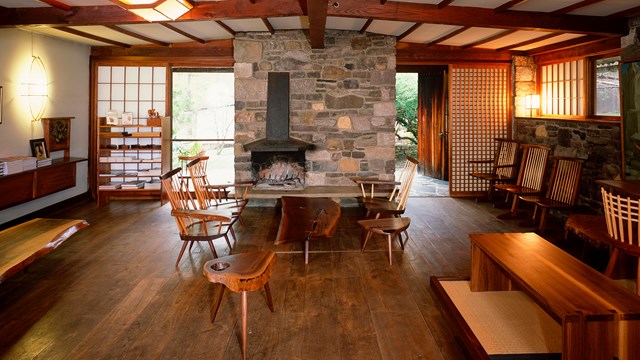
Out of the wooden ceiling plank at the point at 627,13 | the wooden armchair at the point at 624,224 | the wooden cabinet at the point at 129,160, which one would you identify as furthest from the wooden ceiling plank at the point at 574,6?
the wooden cabinet at the point at 129,160

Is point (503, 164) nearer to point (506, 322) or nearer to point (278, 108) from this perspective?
point (278, 108)

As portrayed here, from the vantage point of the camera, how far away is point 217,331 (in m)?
3.00

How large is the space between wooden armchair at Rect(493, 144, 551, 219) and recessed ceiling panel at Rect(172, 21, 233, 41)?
464 centimetres

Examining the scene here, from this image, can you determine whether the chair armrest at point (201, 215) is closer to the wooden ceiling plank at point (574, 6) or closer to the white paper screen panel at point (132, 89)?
the wooden ceiling plank at point (574, 6)

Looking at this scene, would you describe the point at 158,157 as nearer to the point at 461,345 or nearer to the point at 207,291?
the point at 207,291

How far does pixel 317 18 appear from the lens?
473 cm

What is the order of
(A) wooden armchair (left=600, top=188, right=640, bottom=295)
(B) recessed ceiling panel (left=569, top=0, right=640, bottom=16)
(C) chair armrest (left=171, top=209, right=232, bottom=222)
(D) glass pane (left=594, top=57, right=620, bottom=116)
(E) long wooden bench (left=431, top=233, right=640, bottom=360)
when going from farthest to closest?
1. (D) glass pane (left=594, top=57, right=620, bottom=116)
2. (B) recessed ceiling panel (left=569, top=0, right=640, bottom=16)
3. (C) chair armrest (left=171, top=209, right=232, bottom=222)
4. (A) wooden armchair (left=600, top=188, right=640, bottom=295)
5. (E) long wooden bench (left=431, top=233, right=640, bottom=360)

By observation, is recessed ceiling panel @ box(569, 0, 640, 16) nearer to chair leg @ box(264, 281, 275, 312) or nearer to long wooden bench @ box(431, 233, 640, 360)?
long wooden bench @ box(431, 233, 640, 360)

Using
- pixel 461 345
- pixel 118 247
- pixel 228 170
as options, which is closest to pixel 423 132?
pixel 228 170

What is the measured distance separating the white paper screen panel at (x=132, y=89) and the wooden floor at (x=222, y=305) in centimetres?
298

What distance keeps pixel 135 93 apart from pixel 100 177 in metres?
1.55

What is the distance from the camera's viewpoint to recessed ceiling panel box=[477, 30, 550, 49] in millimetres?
6223

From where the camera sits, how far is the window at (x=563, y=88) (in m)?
6.51

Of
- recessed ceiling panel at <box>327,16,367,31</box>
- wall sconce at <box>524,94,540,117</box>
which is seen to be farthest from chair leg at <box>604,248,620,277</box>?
wall sconce at <box>524,94,540,117</box>
